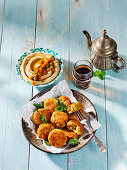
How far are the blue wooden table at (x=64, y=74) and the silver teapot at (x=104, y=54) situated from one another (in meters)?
0.09

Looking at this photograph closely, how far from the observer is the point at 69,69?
1.59 meters

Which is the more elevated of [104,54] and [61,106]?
[104,54]

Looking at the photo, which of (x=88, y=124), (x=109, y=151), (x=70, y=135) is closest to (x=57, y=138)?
(x=70, y=135)

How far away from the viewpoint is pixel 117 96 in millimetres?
1501

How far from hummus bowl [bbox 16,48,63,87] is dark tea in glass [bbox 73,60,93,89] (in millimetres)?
110

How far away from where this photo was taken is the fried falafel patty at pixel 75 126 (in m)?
1.24

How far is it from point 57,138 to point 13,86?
53 centimetres

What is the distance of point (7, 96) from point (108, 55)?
68cm

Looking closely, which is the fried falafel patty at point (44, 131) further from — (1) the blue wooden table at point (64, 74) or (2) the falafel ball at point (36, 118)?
(1) the blue wooden table at point (64, 74)

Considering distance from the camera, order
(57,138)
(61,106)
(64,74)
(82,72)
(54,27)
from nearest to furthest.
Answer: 1. (57,138)
2. (61,106)
3. (82,72)
4. (64,74)
5. (54,27)

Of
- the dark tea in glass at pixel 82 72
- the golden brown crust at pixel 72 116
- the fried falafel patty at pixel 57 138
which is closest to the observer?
the fried falafel patty at pixel 57 138

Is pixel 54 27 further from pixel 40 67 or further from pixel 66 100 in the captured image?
pixel 66 100

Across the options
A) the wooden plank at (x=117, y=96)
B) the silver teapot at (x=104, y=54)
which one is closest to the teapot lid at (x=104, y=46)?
the silver teapot at (x=104, y=54)

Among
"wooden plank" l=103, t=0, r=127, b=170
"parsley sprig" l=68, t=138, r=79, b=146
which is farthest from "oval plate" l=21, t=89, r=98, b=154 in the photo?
"wooden plank" l=103, t=0, r=127, b=170
